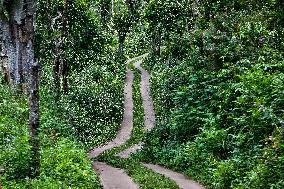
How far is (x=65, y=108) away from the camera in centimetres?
2278

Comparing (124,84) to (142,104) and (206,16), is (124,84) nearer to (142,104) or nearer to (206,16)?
(142,104)

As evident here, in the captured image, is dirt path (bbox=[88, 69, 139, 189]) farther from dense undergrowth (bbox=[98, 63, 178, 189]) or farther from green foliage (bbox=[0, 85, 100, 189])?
green foliage (bbox=[0, 85, 100, 189])

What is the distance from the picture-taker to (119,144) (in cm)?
2614

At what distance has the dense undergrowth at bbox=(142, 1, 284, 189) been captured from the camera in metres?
13.0

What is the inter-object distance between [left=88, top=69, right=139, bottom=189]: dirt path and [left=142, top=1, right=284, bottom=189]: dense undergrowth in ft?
8.77

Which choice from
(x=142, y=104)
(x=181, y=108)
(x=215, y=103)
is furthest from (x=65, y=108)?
(x=142, y=104)

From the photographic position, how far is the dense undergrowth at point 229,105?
42.7 feet

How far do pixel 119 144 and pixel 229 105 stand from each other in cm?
1014

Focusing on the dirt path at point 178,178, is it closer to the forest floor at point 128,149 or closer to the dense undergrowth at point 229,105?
the forest floor at point 128,149

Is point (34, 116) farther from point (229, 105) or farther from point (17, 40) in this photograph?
point (17, 40)

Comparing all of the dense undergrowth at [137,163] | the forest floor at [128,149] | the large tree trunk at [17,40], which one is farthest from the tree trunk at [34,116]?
the large tree trunk at [17,40]

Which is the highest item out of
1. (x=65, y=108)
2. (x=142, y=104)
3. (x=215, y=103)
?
(x=215, y=103)

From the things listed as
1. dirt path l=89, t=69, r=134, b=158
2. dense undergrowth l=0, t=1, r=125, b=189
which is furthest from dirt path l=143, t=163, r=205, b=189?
dirt path l=89, t=69, r=134, b=158

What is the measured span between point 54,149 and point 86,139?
1098 centimetres
